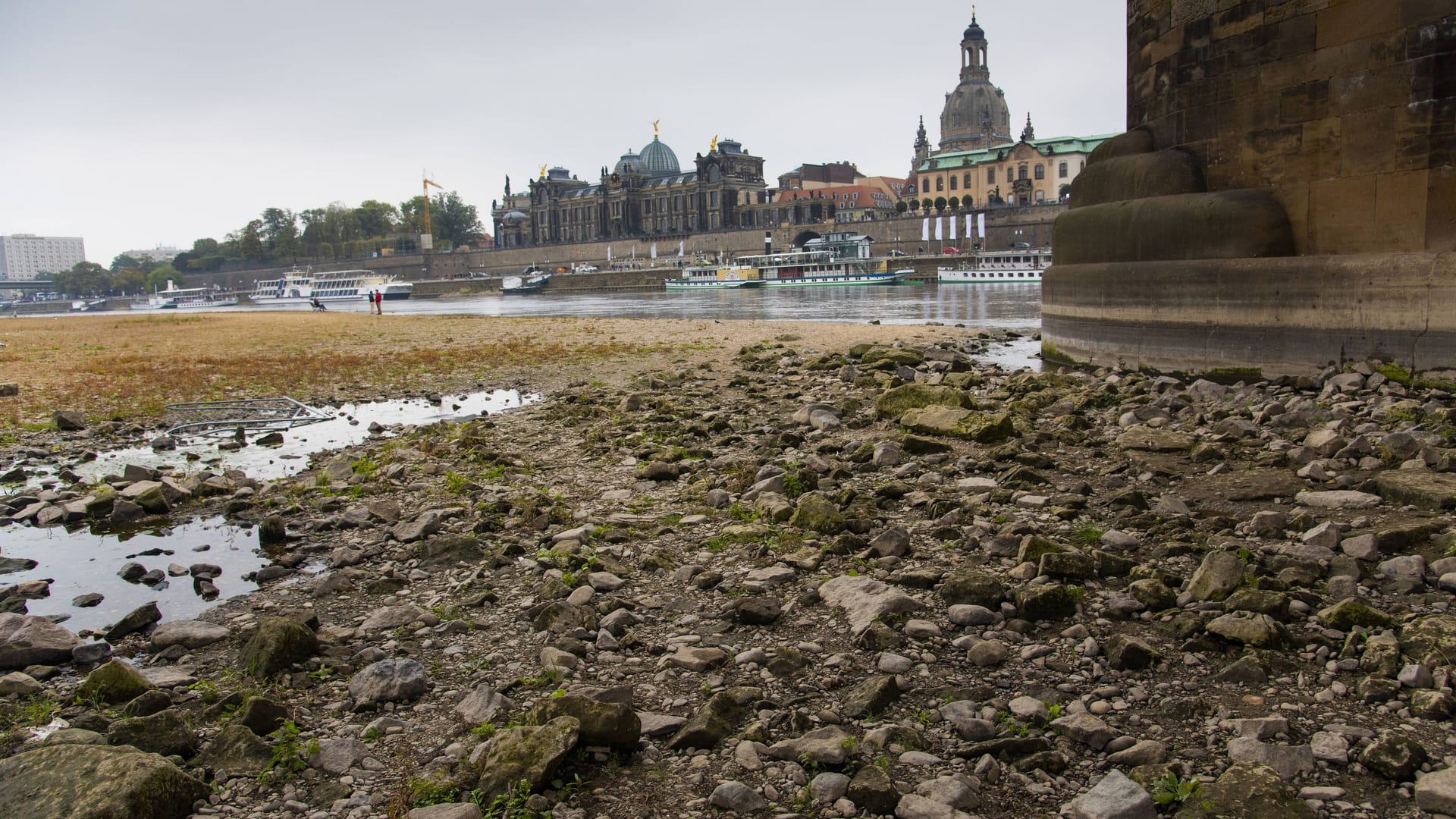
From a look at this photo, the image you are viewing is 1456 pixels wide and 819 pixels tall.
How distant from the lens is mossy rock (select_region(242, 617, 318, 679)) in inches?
174

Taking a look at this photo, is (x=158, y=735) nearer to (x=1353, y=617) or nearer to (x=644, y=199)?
(x=1353, y=617)

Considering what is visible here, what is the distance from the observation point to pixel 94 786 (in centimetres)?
316

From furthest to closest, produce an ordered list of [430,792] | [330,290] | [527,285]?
[527,285], [330,290], [430,792]

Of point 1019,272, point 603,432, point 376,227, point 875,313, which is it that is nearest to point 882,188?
point 1019,272

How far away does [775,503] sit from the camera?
6.95 meters

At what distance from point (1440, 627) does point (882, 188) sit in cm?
15640

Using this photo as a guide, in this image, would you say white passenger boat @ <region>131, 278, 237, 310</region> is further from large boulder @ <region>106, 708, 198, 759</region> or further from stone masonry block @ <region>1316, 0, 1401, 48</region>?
large boulder @ <region>106, 708, 198, 759</region>

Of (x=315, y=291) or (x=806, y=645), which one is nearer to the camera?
(x=806, y=645)

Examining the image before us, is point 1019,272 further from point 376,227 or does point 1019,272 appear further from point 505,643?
point 376,227

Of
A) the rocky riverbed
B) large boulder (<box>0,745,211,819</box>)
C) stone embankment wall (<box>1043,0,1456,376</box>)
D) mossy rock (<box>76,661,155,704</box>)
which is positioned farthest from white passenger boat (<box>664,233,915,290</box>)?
large boulder (<box>0,745,211,819</box>)

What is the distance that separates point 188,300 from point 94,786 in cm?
15766

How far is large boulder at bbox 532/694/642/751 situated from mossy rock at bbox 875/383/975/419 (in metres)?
6.85

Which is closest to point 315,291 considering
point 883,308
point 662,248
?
point 662,248

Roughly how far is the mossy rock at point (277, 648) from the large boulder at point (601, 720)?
1.52 metres
